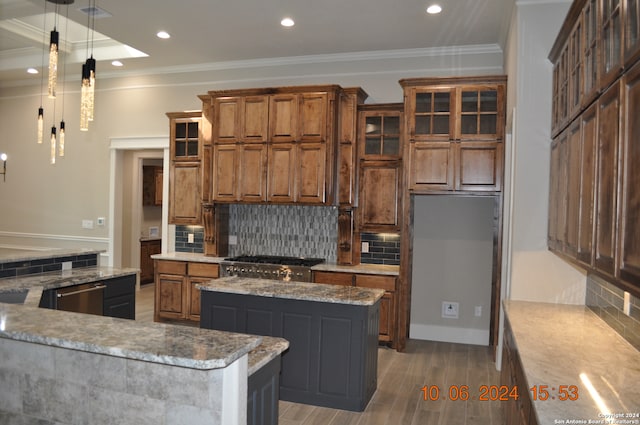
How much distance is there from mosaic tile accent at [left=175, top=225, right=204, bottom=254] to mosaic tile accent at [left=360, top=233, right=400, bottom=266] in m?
2.24

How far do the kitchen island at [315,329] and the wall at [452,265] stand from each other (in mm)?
1916

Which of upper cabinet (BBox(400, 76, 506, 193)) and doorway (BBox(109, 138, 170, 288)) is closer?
upper cabinet (BBox(400, 76, 506, 193))

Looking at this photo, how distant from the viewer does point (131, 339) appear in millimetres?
1787

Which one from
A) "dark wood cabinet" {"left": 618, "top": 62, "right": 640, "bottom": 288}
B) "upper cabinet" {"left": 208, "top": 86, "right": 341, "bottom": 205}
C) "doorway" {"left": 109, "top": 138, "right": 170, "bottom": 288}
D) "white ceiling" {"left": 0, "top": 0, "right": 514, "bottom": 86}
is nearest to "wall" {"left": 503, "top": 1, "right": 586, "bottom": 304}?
"white ceiling" {"left": 0, "top": 0, "right": 514, "bottom": 86}

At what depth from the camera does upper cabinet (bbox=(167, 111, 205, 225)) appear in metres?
6.05

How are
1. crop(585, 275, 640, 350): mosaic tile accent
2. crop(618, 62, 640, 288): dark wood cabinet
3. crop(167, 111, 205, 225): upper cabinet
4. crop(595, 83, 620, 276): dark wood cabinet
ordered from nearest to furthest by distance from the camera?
1. crop(618, 62, 640, 288): dark wood cabinet
2. crop(595, 83, 620, 276): dark wood cabinet
3. crop(585, 275, 640, 350): mosaic tile accent
4. crop(167, 111, 205, 225): upper cabinet

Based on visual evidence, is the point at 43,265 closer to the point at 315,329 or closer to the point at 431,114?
the point at 315,329

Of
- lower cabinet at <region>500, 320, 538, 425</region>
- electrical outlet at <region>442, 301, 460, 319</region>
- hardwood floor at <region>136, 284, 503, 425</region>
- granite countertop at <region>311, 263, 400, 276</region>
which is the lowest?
hardwood floor at <region>136, 284, 503, 425</region>

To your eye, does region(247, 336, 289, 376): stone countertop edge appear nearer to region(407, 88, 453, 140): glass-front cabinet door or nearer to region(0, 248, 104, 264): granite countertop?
region(0, 248, 104, 264): granite countertop

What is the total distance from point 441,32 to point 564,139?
250cm

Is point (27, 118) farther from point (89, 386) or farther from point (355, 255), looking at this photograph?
point (89, 386)

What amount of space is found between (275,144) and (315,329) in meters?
2.57

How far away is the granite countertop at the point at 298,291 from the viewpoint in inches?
130

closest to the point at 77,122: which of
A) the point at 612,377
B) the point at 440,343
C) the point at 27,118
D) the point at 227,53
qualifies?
the point at 27,118
